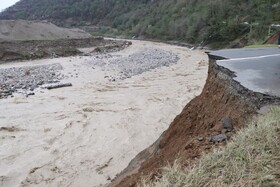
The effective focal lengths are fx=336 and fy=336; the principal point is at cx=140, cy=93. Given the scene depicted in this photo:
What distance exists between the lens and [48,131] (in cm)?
1056

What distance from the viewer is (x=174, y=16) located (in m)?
66.1

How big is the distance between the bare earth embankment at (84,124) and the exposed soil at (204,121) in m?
1.47

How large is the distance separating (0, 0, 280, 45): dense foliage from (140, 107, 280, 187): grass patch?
28.8 metres

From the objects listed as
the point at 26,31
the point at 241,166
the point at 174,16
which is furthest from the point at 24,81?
the point at 174,16

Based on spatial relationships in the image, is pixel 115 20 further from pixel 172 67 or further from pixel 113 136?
pixel 113 136

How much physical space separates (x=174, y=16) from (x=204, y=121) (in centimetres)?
6224

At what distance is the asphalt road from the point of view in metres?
6.03

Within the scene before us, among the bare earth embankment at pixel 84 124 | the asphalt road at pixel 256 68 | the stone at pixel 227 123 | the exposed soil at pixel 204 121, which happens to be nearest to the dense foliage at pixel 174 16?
the bare earth embankment at pixel 84 124

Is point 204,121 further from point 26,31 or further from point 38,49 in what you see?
point 26,31

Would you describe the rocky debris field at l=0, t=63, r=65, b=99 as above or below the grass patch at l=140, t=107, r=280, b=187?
below

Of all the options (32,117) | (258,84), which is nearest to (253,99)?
(258,84)

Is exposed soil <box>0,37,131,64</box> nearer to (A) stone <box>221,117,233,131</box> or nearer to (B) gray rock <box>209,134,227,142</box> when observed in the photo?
(A) stone <box>221,117,233,131</box>

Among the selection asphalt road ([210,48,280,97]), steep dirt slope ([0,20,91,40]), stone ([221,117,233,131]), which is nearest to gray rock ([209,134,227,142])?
stone ([221,117,233,131])

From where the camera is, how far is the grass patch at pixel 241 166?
3129 millimetres
